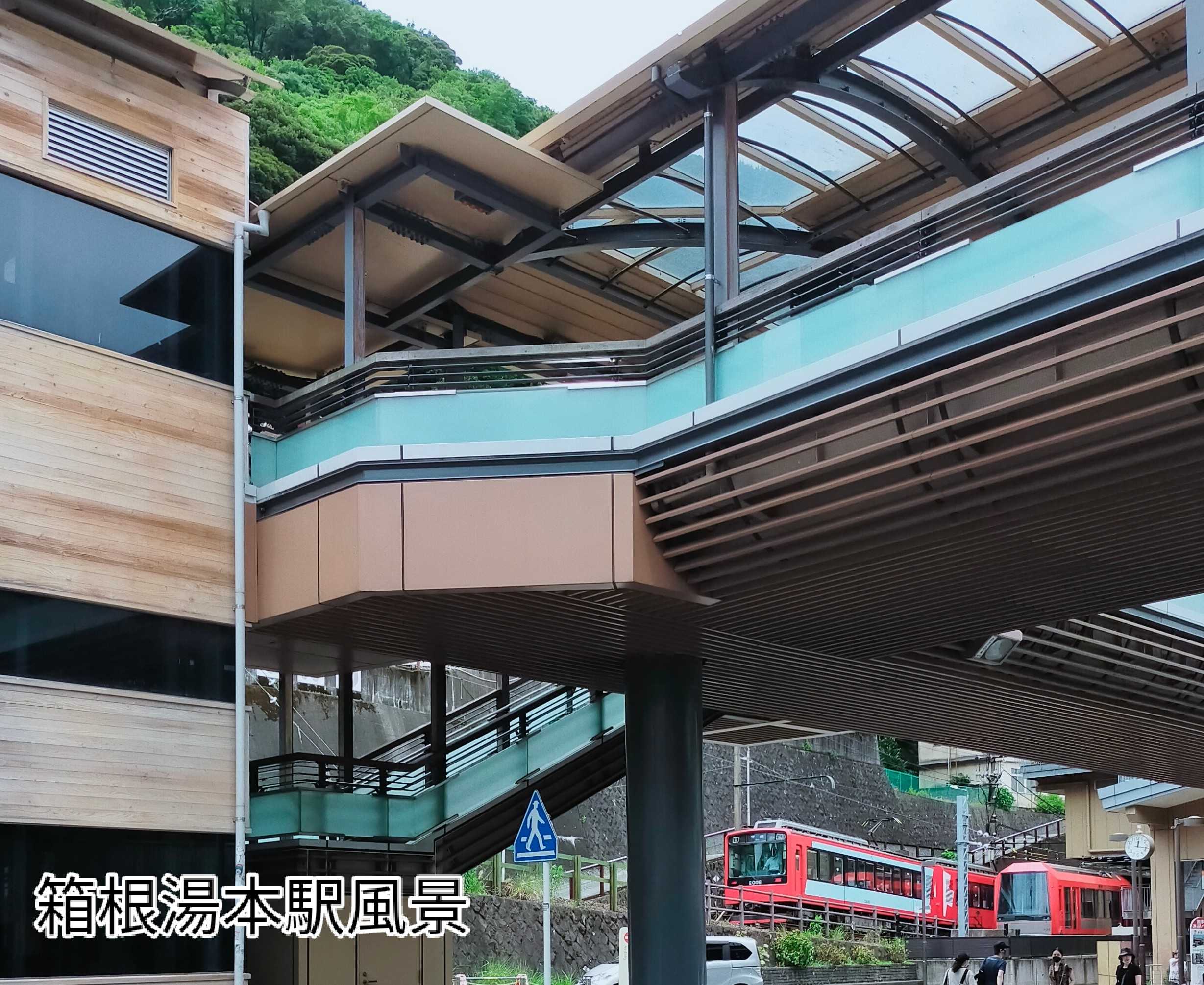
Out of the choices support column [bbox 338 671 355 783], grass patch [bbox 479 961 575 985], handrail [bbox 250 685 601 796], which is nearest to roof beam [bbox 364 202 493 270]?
handrail [bbox 250 685 601 796]

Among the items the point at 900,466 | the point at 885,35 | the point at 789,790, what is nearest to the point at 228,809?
the point at 900,466

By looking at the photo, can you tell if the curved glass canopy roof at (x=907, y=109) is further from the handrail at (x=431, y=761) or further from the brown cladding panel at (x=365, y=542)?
the handrail at (x=431, y=761)

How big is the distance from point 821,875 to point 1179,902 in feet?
33.0

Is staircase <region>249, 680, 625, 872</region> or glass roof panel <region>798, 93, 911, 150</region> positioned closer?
glass roof panel <region>798, 93, 911, 150</region>

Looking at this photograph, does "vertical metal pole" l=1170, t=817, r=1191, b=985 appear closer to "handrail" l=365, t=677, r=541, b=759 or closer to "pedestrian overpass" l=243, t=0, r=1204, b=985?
"pedestrian overpass" l=243, t=0, r=1204, b=985

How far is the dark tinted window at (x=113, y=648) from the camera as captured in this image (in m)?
12.2

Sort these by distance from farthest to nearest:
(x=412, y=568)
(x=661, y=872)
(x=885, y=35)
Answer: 1. (x=661, y=872)
2. (x=885, y=35)
3. (x=412, y=568)

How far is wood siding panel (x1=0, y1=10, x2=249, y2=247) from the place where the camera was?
12.7 meters

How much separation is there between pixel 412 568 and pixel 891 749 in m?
59.0

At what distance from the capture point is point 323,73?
47.7m

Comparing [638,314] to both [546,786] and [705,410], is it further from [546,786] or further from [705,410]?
[705,410]

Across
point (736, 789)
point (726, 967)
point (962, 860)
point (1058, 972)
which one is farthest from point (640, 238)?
point (736, 789)

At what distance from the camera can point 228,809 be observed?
43.8 feet

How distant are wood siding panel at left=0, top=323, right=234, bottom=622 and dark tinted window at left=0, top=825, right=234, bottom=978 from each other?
2013mm
